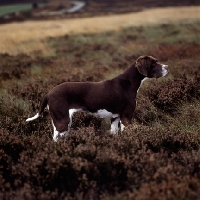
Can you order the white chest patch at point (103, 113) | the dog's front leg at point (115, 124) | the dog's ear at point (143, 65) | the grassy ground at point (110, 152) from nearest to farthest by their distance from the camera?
the grassy ground at point (110, 152), the white chest patch at point (103, 113), the dog's ear at point (143, 65), the dog's front leg at point (115, 124)

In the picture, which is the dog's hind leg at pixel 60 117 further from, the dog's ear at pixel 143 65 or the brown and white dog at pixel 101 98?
the dog's ear at pixel 143 65

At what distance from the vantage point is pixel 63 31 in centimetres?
2466

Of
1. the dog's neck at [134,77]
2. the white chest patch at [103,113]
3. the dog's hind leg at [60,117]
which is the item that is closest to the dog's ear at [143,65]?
the dog's neck at [134,77]

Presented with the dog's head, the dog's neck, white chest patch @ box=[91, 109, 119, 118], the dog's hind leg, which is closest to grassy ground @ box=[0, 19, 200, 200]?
the dog's hind leg

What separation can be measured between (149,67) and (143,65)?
113 mm

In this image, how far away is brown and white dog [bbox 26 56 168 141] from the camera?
5.10 meters

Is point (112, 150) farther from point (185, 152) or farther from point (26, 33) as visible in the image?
point (26, 33)

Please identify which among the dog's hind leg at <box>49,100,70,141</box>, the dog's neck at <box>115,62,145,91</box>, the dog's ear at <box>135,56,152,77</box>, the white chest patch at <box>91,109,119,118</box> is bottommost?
the white chest patch at <box>91,109,119,118</box>

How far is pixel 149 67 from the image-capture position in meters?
5.68

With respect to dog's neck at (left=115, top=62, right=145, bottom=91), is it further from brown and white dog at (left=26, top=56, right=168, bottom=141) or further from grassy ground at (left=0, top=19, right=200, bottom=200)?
grassy ground at (left=0, top=19, right=200, bottom=200)

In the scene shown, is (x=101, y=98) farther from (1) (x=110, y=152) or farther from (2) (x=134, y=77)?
(1) (x=110, y=152)

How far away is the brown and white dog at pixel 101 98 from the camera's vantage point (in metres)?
5.10

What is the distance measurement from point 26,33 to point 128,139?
1931 cm

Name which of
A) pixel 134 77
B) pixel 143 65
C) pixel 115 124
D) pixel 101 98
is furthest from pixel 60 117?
pixel 143 65
